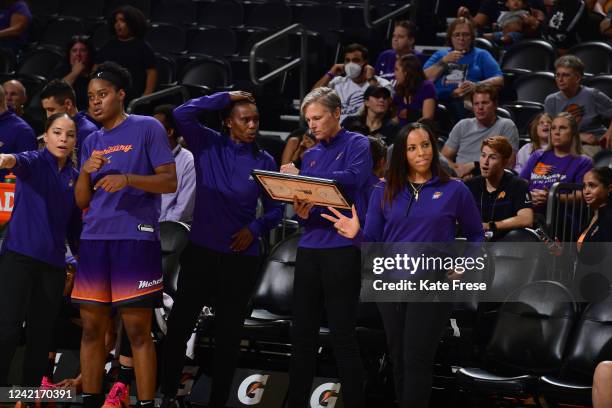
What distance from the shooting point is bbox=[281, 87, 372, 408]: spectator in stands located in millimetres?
5273

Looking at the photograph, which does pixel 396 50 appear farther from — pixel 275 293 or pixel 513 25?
pixel 275 293

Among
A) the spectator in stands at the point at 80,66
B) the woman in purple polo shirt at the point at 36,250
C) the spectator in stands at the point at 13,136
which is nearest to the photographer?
the woman in purple polo shirt at the point at 36,250

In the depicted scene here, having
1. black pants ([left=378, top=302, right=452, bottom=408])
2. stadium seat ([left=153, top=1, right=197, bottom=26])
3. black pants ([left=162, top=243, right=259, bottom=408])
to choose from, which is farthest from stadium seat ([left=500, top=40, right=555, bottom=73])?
black pants ([left=378, top=302, right=452, bottom=408])

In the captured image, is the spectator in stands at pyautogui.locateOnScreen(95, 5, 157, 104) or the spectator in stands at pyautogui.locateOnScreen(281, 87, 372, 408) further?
the spectator in stands at pyautogui.locateOnScreen(95, 5, 157, 104)

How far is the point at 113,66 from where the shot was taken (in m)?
5.48

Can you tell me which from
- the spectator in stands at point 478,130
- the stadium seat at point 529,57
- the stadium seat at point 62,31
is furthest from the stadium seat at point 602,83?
the stadium seat at point 62,31

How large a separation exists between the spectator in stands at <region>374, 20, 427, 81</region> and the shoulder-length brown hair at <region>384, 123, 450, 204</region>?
4.17 m

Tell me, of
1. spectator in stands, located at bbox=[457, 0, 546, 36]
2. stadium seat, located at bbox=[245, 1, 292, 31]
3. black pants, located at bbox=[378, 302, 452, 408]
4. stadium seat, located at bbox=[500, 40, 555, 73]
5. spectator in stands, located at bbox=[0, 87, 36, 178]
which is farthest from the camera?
stadium seat, located at bbox=[245, 1, 292, 31]

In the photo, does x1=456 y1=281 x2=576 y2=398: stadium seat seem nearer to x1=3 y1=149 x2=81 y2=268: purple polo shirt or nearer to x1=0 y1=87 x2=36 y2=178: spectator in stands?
x1=3 y1=149 x2=81 y2=268: purple polo shirt

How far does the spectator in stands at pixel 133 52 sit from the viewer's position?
9.26 metres

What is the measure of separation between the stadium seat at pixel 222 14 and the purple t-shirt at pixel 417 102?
354cm

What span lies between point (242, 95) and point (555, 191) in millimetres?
2481

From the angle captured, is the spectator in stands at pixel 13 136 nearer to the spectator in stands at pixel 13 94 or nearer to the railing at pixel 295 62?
the spectator in stands at pixel 13 94

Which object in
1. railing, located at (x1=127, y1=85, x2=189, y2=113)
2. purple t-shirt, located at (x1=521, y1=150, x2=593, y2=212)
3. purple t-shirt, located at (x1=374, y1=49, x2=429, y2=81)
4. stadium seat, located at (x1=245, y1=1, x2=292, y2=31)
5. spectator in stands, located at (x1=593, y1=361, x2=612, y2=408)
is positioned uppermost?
stadium seat, located at (x1=245, y1=1, x2=292, y2=31)
